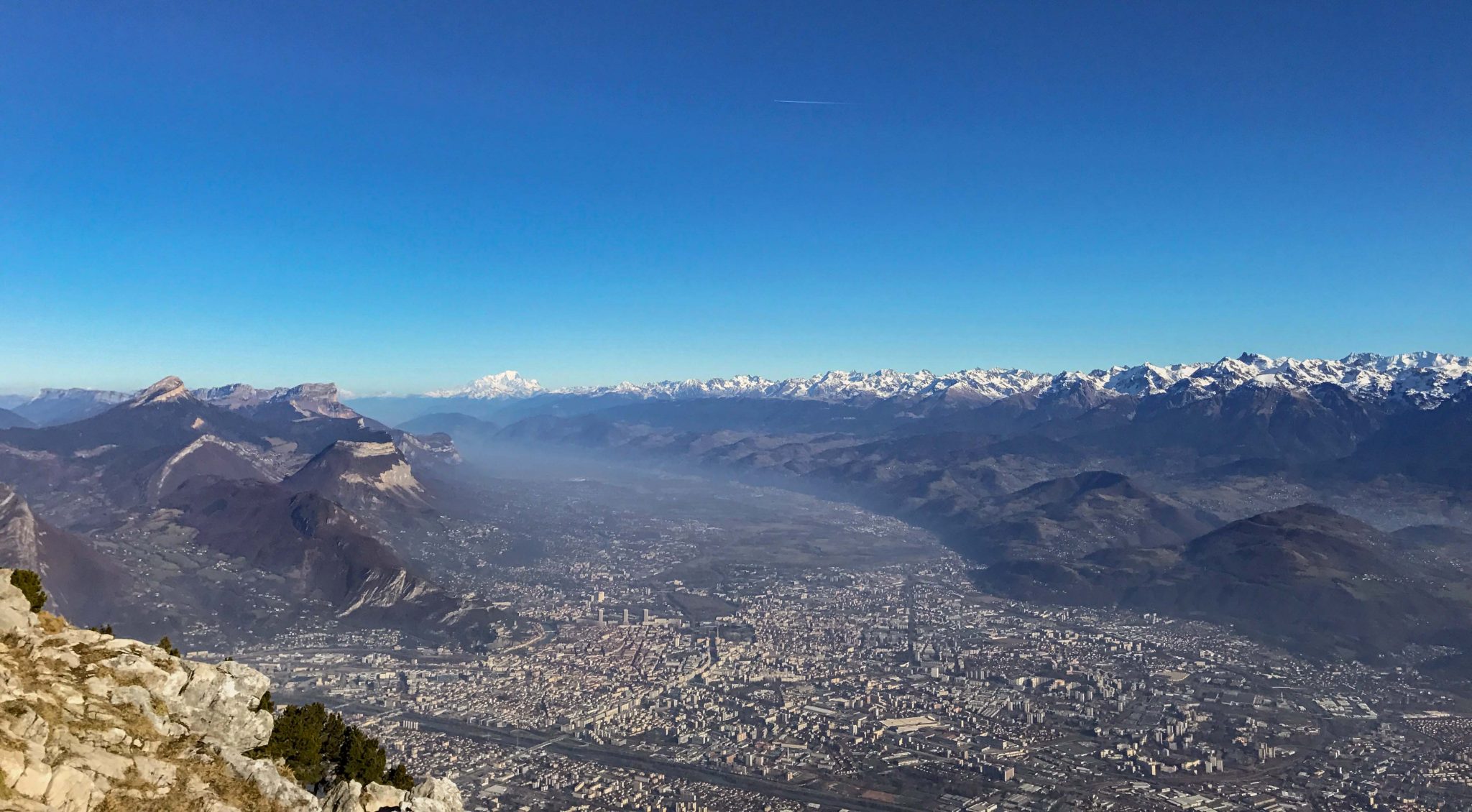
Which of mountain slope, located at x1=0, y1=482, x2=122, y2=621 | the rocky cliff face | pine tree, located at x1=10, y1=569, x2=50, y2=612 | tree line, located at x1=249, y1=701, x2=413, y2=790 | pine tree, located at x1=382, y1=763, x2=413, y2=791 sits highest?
pine tree, located at x1=10, y1=569, x2=50, y2=612

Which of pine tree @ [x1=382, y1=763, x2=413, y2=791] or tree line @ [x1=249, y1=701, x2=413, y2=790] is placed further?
pine tree @ [x1=382, y1=763, x2=413, y2=791]

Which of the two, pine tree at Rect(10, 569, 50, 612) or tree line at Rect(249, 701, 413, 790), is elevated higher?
pine tree at Rect(10, 569, 50, 612)

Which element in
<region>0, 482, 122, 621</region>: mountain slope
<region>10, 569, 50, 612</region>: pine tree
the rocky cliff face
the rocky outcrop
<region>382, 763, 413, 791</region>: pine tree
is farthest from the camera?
<region>0, 482, 122, 621</region>: mountain slope

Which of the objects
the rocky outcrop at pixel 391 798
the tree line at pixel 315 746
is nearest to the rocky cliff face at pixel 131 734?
the rocky outcrop at pixel 391 798

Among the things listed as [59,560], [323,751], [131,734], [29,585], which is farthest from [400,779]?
[59,560]

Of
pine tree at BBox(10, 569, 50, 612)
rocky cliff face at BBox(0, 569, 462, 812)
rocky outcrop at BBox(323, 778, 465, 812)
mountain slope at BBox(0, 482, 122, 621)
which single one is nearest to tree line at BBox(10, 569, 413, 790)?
pine tree at BBox(10, 569, 50, 612)

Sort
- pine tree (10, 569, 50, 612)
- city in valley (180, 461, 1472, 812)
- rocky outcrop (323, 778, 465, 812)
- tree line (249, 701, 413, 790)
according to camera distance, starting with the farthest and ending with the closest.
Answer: city in valley (180, 461, 1472, 812), tree line (249, 701, 413, 790), pine tree (10, 569, 50, 612), rocky outcrop (323, 778, 465, 812)

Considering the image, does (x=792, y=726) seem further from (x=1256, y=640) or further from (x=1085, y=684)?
(x=1256, y=640)

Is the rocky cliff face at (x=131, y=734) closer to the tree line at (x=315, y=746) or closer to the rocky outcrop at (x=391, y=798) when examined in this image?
the rocky outcrop at (x=391, y=798)

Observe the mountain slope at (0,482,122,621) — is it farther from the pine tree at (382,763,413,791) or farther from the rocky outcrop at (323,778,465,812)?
the rocky outcrop at (323,778,465,812)
